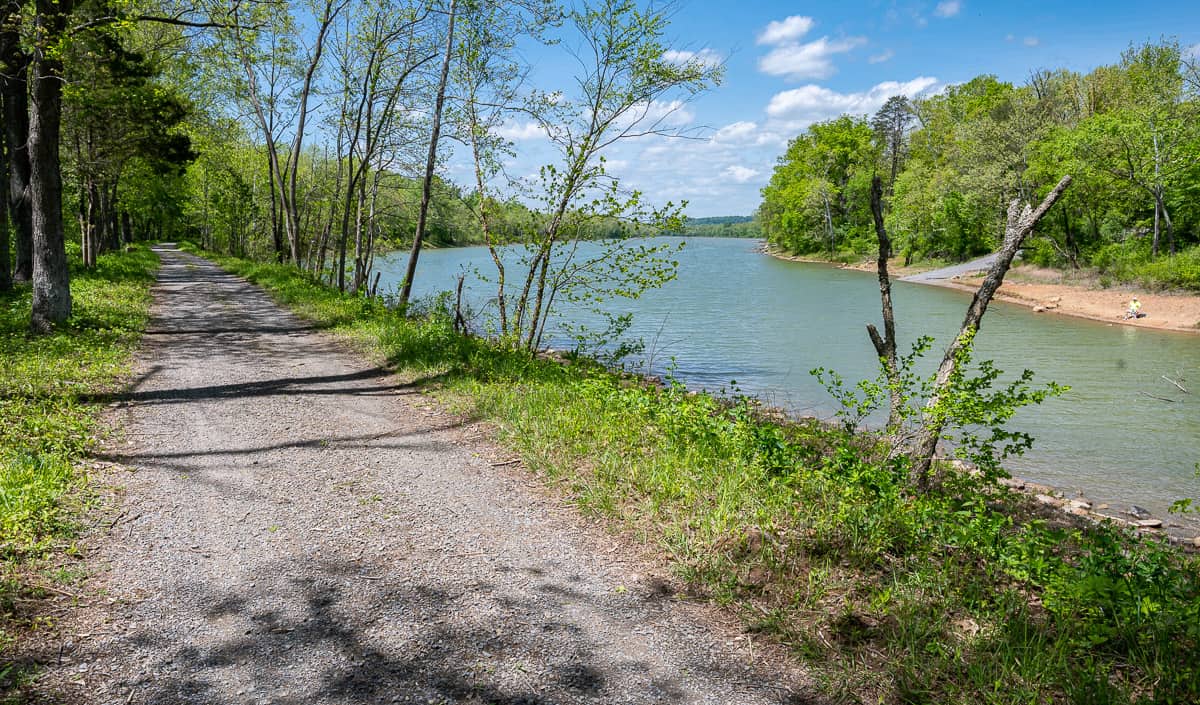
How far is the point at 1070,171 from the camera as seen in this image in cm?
3281

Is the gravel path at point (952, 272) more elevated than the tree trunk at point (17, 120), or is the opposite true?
the tree trunk at point (17, 120)

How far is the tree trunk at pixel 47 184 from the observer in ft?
32.8

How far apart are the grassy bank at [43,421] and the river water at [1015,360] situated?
5959 mm

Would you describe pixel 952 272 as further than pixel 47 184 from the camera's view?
Yes

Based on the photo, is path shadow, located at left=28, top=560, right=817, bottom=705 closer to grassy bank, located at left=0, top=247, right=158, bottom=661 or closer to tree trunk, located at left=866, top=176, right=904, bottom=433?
grassy bank, located at left=0, top=247, right=158, bottom=661

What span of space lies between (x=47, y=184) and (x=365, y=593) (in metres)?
10.4

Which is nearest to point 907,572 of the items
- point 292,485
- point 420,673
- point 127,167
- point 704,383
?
point 420,673

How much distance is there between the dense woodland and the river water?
5571 mm

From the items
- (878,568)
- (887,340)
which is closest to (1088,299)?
(887,340)

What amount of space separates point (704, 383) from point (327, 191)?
17.9 metres

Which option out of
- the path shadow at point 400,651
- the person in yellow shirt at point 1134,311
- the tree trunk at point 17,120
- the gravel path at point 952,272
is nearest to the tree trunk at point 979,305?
the path shadow at point 400,651

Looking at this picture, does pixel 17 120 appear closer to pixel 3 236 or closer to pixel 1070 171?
pixel 3 236

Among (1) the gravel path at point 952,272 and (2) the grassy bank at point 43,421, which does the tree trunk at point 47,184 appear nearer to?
(2) the grassy bank at point 43,421

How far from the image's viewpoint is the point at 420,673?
316cm
